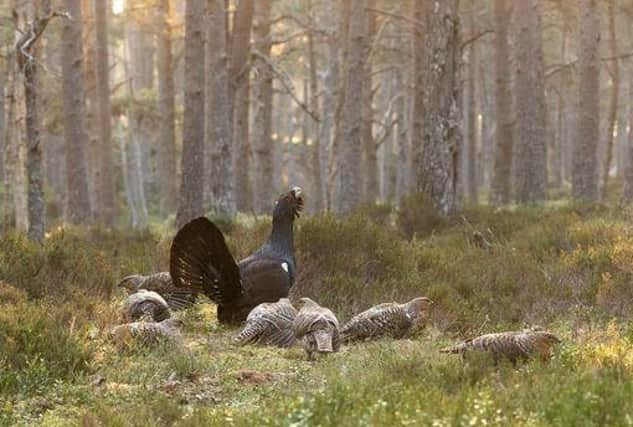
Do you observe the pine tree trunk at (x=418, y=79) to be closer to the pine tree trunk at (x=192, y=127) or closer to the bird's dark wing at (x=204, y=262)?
the pine tree trunk at (x=192, y=127)

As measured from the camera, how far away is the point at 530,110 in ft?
63.2

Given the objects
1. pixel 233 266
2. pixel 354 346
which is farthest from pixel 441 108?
pixel 354 346

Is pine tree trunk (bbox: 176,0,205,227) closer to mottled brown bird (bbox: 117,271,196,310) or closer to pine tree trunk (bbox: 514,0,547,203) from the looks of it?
mottled brown bird (bbox: 117,271,196,310)

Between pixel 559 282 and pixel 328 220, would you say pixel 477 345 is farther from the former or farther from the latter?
pixel 328 220

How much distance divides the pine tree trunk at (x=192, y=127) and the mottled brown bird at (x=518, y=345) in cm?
969

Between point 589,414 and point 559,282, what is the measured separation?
5412 mm

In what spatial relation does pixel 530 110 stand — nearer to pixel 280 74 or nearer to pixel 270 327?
pixel 280 74

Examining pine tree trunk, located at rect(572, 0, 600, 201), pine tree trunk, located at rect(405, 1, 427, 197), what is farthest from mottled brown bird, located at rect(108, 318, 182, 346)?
pine tree trunk, located at rect(572, 0, 600, 201)

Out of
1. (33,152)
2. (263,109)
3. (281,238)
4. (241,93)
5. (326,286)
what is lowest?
(326,286)

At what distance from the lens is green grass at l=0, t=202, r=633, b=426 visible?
4.79 metres

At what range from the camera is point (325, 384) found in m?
5.78

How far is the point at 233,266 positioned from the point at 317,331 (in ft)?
4.01

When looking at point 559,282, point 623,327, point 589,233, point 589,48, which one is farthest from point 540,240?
point 589,48

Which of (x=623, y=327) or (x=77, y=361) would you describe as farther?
(x=623, y=327)
